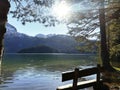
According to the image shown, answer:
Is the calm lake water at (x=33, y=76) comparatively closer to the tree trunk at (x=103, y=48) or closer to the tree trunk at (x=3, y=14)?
the tree trunk at (x=103, y=48)

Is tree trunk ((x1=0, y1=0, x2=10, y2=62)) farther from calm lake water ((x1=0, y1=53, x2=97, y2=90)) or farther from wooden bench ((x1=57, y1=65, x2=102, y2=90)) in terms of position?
calm lake water ((x1=0, y1=53, x2=97, y2=90))

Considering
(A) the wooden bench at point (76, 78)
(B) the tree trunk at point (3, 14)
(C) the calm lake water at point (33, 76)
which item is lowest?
(C) the calm lake water at point (33, 76)

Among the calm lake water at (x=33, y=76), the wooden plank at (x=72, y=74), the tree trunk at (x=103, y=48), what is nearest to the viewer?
the wooden plank at (x=72, y=74)

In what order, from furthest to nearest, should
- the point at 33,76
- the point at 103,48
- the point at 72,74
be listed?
the point at 33,76
the point at 103,48
the point at 72,74

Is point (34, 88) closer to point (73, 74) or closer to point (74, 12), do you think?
point (74, 12)

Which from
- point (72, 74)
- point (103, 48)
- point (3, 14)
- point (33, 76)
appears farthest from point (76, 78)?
point (33, 76)

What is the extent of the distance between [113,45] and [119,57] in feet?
116

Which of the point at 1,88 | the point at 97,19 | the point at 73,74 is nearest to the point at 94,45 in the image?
the point at 97,19

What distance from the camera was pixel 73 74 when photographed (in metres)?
14.6

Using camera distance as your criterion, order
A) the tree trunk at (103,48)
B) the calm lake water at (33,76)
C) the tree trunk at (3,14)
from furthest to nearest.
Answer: the calm lake water at (33,76) < the tree trunk at (103,48) < the tree trunk at (3,14)

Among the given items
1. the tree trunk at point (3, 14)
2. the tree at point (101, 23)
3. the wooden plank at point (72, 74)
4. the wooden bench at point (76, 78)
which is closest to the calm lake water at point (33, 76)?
the tree at point (101, 23)

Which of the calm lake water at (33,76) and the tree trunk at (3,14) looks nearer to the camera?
the tree trunk at (3,14)

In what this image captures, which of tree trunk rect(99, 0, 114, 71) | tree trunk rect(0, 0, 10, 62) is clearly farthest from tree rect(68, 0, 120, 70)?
tree trunk rect(0, 0, 10, 62)

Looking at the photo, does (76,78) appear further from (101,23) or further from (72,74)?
(101,23)
